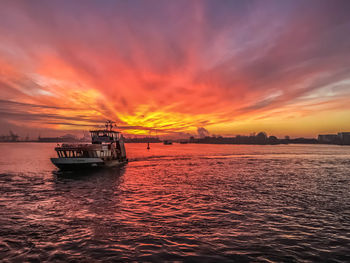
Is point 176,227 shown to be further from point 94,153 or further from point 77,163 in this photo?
point 94,153

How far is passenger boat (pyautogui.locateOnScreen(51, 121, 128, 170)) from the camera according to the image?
45.7m

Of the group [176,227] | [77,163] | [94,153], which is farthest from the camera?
[94,153]

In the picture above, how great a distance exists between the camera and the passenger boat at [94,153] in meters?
45.7

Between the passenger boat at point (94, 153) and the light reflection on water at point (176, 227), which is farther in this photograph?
the passenger boat at point (94, 153)

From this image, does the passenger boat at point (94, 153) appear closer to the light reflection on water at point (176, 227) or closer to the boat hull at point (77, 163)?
the boat hull at point (77, 163)

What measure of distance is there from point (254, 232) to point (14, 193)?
2978cm

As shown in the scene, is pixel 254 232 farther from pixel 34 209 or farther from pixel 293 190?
pixel 34 209

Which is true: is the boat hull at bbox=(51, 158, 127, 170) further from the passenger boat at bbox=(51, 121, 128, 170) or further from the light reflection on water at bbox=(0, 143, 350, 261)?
the light reflection on water at bbox=(0, 143, 350, 261)

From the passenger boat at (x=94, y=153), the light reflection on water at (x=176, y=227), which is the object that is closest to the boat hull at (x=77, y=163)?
the passenger boat at (x=94, y=153)

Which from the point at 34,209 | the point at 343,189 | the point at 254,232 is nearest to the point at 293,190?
the point at 343,189

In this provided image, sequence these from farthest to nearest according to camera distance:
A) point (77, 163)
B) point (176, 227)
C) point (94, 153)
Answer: point (94, 153) → point (77, 163) → point (176, 227)

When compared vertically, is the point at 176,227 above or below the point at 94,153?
below

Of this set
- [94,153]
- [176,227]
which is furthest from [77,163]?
[176,227]

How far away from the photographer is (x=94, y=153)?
52875 millimetres
